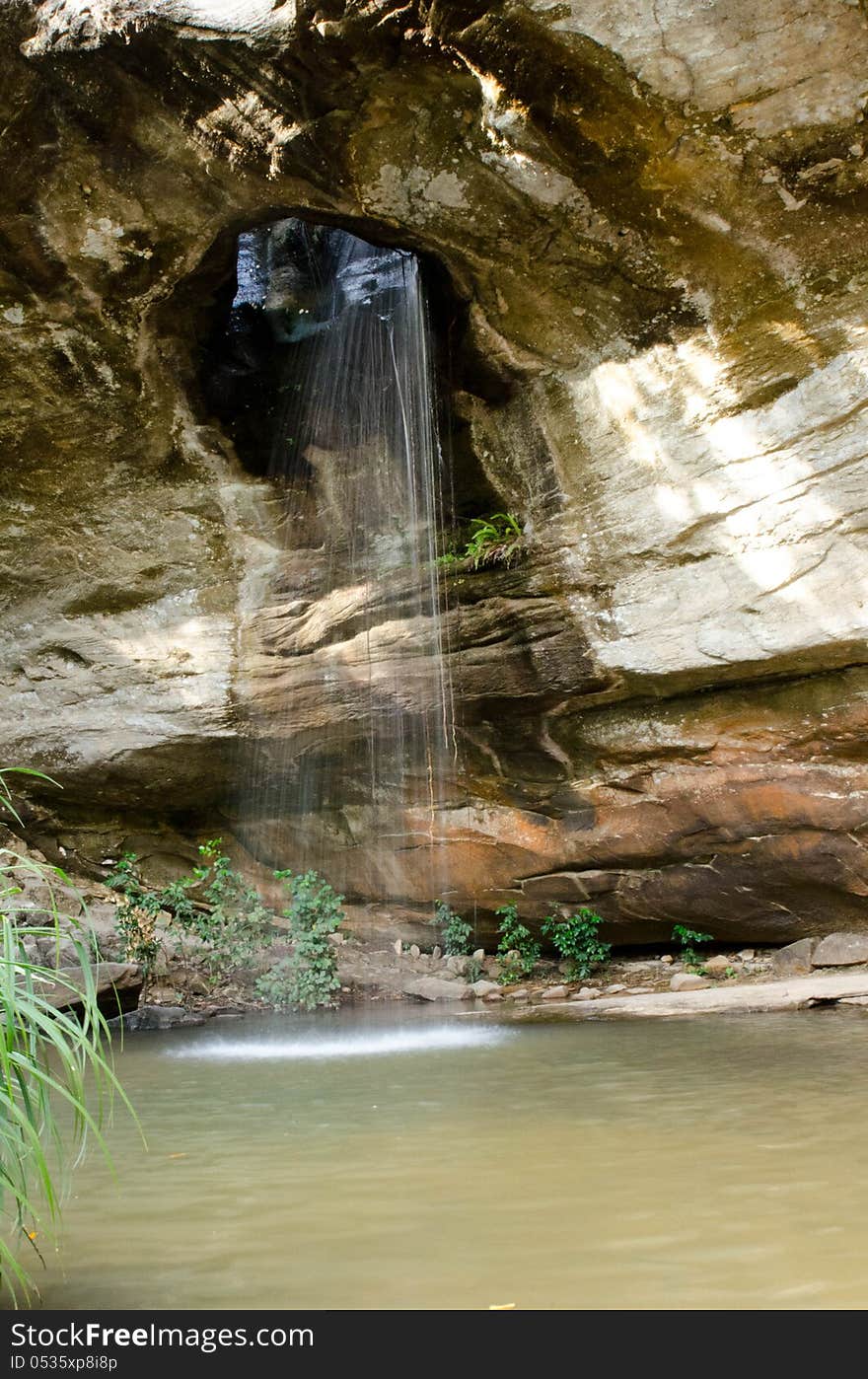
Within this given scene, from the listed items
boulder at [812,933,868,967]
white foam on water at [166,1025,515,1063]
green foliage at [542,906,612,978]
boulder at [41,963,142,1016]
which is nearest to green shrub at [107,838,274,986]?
boulder at [41,963,142,1016]

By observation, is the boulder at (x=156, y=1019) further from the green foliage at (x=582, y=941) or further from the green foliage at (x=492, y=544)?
the green foliage at (x=492, y=544)

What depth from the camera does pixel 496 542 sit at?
8391 mm

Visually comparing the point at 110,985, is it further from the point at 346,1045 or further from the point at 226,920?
the point at 346,1045

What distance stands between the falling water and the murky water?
401 centimetres

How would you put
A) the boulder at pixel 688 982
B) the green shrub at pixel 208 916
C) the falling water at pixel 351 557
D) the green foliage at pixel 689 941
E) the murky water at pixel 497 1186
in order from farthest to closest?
the green shrub at pixel 208 916 → the falling water at pixel 351 557 → the green foliage at pixel 689 941 → the boulder at pixel 688 982 → the murky water at pixel 497 1186

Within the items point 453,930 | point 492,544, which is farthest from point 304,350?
point 453,930

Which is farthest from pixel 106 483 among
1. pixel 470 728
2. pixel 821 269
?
pixel 821 269

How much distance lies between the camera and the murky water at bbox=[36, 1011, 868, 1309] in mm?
2201

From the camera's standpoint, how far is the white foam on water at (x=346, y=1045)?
6.09 meters

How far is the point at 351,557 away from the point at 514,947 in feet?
13.3

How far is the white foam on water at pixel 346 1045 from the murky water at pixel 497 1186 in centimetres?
65

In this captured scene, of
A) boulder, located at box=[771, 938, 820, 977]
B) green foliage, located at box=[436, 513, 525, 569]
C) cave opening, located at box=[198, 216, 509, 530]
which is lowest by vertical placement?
boulder, located at box=[771, 938, 820, 977]

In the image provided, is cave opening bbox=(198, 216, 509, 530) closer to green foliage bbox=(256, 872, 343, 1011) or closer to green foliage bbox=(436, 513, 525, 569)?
green foliage bbox=(436, 513, 525, 569)

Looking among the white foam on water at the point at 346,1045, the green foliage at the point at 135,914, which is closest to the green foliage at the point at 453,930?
the white foam on water at the point at 346,1045
